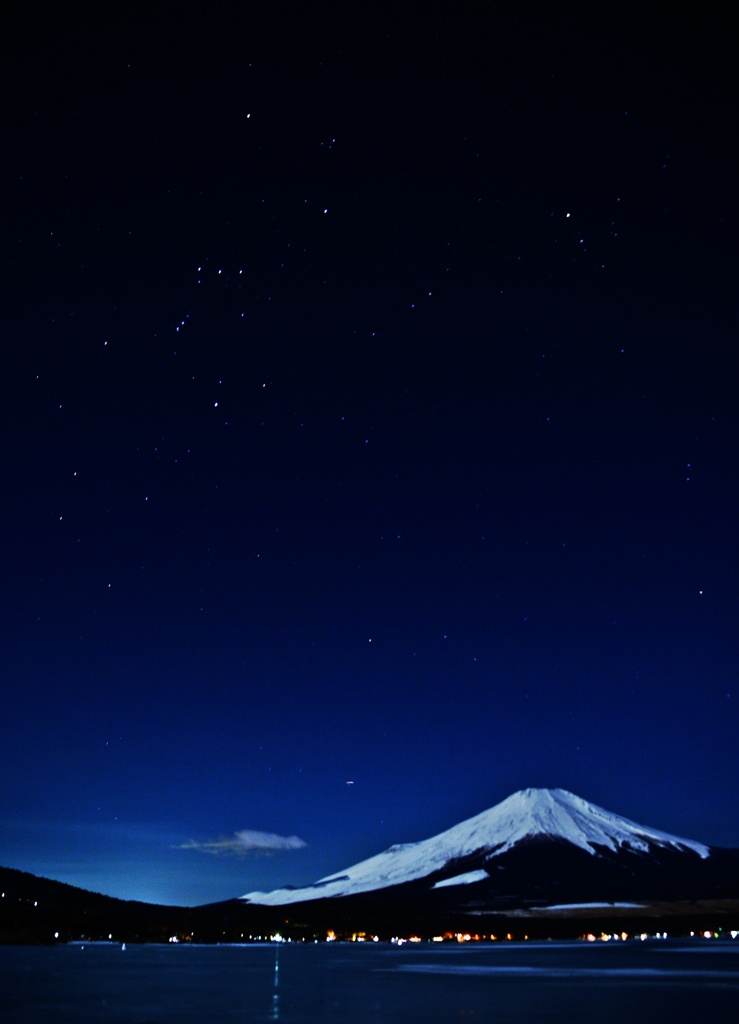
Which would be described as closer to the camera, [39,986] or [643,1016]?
[643,1016]

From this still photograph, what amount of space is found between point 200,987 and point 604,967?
4918 centimetres

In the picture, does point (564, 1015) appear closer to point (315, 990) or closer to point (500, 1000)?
point (500, 1000)

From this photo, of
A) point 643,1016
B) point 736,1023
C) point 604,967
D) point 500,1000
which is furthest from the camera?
point 604,967

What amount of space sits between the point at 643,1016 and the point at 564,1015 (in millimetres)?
3729

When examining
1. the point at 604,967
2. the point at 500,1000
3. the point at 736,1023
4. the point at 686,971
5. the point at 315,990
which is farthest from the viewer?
the point at 604,967

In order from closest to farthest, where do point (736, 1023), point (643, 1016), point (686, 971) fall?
1. point (736, 1023)
2. point (643, 1016)
3. point (686, 971)

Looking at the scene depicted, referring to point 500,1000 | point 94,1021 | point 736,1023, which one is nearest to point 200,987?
point 500,1000

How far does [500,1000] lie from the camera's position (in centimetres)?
6194

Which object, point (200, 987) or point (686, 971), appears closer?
point (200, 987)

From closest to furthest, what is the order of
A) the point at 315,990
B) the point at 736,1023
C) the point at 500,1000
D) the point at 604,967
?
the point at 736,1023 → the point at 500,1000 → the point at 315,990 → the point at 604,967

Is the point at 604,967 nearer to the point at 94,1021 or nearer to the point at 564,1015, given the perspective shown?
the point at 564,1015

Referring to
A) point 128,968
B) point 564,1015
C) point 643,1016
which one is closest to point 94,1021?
point 564,1015

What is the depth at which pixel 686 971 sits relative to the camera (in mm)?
99875

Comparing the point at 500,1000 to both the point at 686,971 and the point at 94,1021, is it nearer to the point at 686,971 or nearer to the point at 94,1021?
the point at 94,1021
